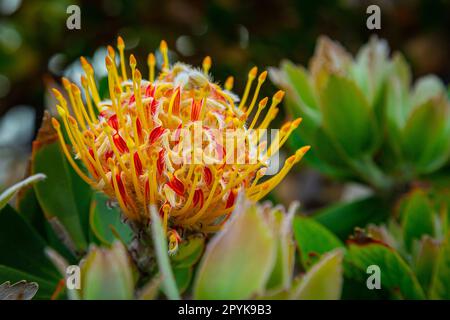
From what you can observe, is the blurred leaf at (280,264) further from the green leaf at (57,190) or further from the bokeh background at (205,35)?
the bokeh background at (205,35)

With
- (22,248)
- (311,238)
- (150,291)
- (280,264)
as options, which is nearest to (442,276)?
(311,238)

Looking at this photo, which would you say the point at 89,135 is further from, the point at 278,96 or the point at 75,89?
the point at 278,96

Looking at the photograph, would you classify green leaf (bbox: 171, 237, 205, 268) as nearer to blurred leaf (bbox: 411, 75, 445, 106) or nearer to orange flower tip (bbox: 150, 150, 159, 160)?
orange flower tip (bbox: 150, 150, 159, 160)

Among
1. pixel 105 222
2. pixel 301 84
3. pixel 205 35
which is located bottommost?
pixel 105 222

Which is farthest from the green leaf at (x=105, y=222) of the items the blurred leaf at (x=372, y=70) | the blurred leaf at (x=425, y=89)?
the blurred leaf at (x=425, y=89)

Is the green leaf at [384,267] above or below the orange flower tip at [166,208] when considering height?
below

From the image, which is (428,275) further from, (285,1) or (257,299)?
(285,1)

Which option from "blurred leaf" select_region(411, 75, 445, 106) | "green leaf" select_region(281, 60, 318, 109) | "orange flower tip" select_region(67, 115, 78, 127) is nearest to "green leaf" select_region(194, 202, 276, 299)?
"orange flower tip" select_region(67, 115, 78, 127)
